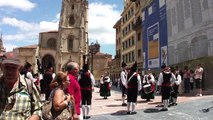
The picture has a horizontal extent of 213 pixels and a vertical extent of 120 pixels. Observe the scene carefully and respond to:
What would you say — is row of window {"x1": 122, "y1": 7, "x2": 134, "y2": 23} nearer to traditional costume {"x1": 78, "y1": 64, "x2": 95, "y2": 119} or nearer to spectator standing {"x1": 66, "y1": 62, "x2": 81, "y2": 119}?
traditional costume {"x1": 78, "y1": 64, "x2": 95, "y2": 119}

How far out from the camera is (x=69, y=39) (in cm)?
7375

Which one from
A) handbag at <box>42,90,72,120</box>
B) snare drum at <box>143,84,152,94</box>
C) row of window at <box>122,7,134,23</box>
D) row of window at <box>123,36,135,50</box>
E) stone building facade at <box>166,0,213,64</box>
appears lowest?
handbag at <box>42,90,72,120</box>

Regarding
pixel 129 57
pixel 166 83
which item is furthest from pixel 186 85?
pixel 129 57

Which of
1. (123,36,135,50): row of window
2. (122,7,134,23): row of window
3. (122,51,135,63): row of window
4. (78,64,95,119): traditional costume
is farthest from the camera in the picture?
(122,7,134,23): row of window

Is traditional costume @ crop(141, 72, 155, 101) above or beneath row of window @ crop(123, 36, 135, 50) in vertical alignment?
beneath

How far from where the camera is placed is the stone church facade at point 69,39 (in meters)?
72.5

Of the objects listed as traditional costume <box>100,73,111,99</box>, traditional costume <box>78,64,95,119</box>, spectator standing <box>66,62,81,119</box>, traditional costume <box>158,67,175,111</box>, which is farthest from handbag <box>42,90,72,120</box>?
traditional costume <box>100,73,111,99</box>

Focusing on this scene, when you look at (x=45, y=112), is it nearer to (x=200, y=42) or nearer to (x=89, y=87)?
(x=89, y=87)

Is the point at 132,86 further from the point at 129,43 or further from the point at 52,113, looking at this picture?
the point at 129,43

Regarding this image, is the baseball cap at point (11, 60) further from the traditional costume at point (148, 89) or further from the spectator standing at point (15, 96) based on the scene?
the traditional costume at point (148, 89)

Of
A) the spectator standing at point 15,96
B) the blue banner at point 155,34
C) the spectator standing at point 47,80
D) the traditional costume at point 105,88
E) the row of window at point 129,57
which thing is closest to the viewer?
the spectator standing at point 15,96

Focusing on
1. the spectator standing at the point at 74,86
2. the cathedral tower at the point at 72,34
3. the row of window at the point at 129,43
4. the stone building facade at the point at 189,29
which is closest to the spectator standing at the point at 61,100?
the spectator standing at the point at 74,86

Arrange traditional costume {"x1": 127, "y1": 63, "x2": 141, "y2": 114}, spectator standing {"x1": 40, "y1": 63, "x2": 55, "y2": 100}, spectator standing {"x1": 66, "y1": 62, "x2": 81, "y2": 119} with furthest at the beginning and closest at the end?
spectator standing {"x1": 40, "y1": 63, "x2": 55, "y2": 100}, traditional costume {"x1": 127, "y1": 63, "x2": 141, "y2": 114}, spectator standing {"x1": 66, "y1": 62, "x2": 81, "y2": 119}

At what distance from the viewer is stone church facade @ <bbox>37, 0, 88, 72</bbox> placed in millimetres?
72500
